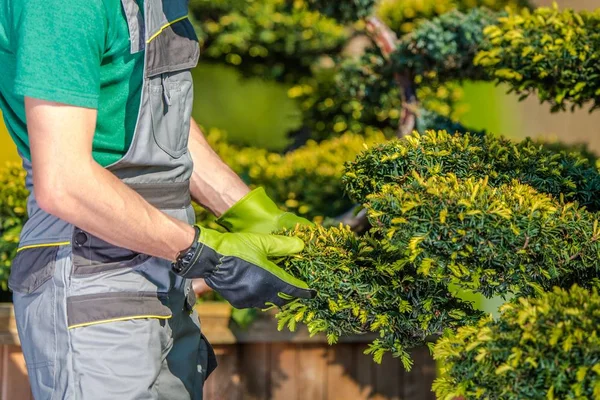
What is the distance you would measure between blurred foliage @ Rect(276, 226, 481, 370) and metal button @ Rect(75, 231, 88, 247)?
462 mm

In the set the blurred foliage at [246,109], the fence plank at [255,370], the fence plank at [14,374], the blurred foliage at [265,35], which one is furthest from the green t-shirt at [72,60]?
the blurred foliage at [246,109]

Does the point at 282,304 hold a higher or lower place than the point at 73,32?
lower

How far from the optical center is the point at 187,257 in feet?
5.72

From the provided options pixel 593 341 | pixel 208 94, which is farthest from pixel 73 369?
pixel 208 94

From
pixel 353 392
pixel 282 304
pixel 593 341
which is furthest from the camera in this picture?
pixel 353 392

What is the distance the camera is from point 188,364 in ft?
6.64

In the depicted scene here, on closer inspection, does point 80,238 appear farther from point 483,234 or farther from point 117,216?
point 483,234

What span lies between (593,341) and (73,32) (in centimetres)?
109

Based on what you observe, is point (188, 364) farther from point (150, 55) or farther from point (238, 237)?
point (150, 55)

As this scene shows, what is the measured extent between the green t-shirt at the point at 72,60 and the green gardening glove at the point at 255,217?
465 millimetres

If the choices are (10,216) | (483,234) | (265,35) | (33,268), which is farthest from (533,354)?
(265,35)

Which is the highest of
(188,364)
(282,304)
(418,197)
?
(418,197)

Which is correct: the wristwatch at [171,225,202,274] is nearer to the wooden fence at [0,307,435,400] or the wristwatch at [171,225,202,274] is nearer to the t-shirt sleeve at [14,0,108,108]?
the t-shirt sleeve at [14,0,108,108]

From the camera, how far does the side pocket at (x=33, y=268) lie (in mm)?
1777
